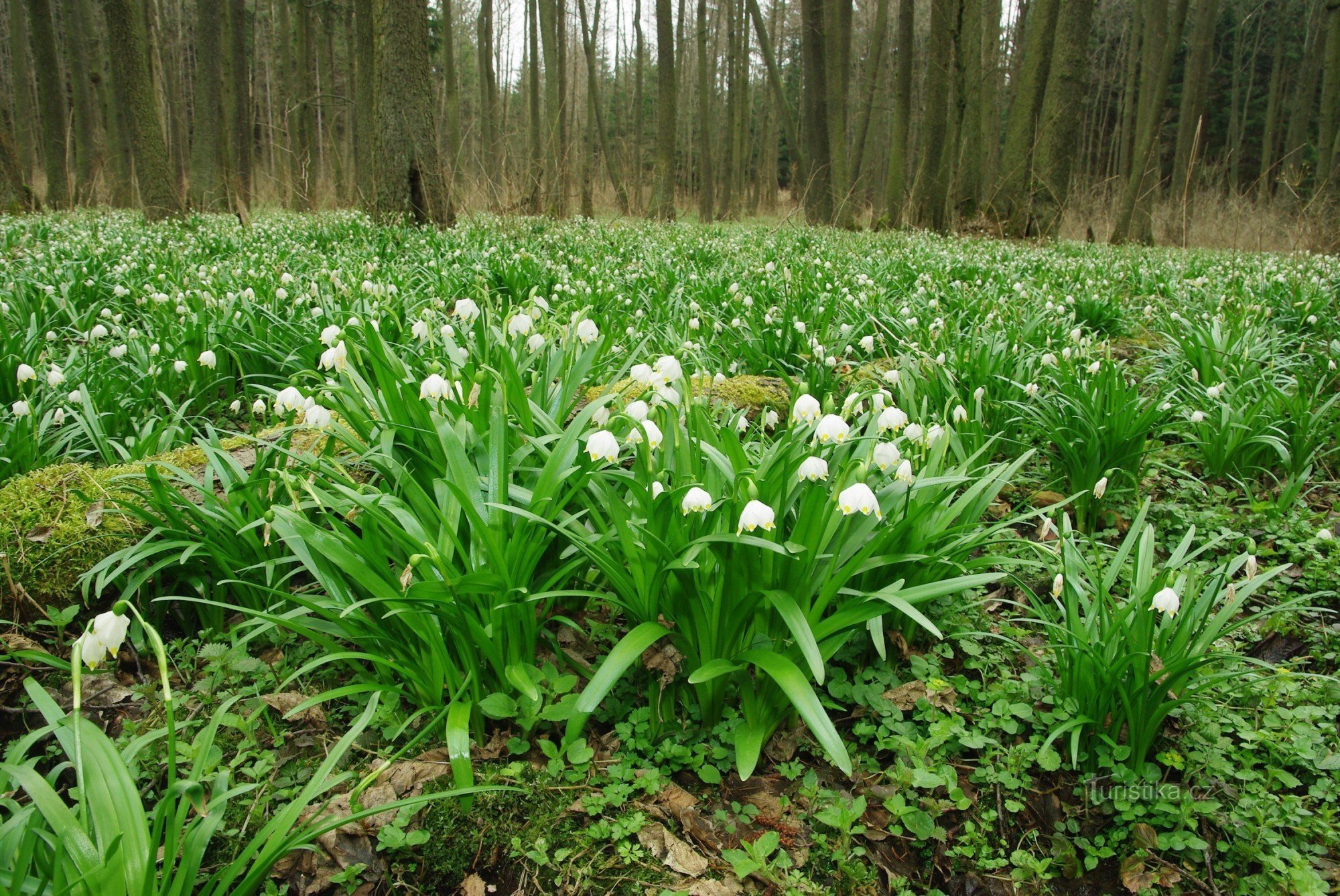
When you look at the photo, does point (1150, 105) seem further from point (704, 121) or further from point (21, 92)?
point (21, 92)

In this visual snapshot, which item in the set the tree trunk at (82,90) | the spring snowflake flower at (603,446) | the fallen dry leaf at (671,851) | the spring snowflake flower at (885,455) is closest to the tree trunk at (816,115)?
the tree trunk at (82,90)

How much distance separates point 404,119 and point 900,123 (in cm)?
959

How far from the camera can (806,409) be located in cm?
211

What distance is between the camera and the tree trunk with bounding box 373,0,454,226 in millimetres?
9055

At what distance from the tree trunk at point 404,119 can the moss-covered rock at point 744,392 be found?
6.81 metres

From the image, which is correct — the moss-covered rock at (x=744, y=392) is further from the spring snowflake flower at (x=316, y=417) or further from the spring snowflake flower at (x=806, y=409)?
the spring snowflake flower at (x=316, y=417)

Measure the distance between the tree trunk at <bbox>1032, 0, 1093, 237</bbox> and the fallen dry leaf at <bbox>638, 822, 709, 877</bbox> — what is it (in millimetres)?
12305

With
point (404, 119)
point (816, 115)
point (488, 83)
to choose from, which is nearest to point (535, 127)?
point (488, 83)

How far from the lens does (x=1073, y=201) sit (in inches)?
632

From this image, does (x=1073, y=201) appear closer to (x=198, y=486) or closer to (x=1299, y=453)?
(x=1299, y=453)

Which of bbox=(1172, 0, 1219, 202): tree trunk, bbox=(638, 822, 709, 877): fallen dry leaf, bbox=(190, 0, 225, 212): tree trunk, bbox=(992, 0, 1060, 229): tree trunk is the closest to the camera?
bbox=(638, 822, 709, 877): fallen dry leaf

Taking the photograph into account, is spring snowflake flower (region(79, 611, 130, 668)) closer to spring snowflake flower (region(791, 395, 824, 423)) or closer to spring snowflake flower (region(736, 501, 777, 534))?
spring snowflake flower (region(736, 501, 777, 534))

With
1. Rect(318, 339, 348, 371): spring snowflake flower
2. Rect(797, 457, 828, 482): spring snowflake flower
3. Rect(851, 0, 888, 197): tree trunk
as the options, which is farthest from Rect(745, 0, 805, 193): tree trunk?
Rect(797, 457, 828, 482): spring snowflake flower

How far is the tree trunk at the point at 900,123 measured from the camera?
1455 centimetres
